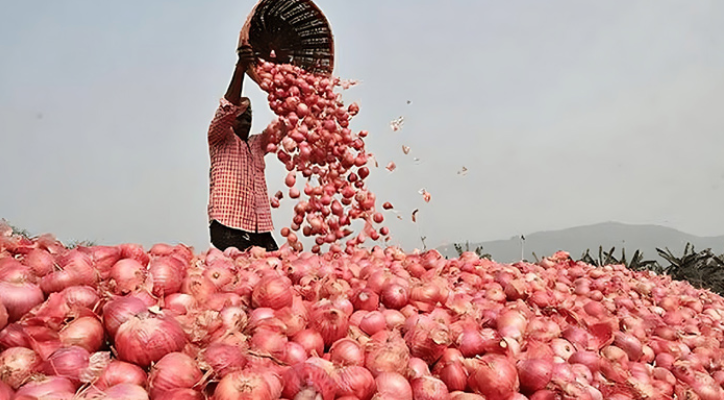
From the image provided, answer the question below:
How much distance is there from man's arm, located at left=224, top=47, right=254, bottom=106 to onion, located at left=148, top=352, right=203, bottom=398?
3239 millimetres

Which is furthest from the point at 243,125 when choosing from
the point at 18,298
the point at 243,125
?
the point at 18,298

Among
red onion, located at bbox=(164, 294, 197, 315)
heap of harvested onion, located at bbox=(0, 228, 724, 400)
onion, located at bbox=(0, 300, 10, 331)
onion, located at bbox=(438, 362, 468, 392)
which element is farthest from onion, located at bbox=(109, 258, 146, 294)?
onion, located at bbox=(438, 362, 468, 392)

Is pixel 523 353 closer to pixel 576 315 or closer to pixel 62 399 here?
pixel 576 315

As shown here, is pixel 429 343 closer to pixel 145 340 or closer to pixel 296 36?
pixel 145 340

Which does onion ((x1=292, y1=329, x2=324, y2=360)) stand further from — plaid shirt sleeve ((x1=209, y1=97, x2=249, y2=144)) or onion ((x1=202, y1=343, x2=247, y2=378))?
plaid shirt sleeve ((x1=209, y1=97, x2=249, y2=144))

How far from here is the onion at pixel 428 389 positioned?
1390 millimetres

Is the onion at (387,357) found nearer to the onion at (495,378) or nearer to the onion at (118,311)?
the onion at (495,378)

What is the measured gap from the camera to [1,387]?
1.19 meters

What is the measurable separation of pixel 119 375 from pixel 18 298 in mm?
526

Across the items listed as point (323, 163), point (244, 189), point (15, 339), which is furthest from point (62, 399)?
point (244, 189)

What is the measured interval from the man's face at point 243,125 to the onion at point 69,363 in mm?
3671

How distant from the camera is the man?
4469 mm

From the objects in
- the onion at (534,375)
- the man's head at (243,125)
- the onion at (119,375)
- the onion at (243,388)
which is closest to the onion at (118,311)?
the onion at (119,375)

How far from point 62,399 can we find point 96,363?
16cm
